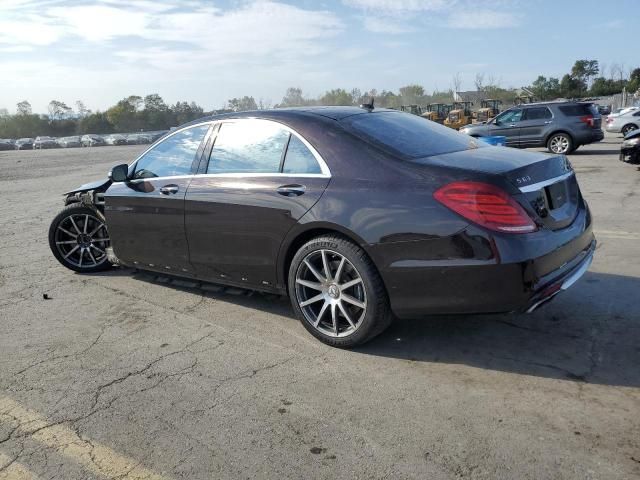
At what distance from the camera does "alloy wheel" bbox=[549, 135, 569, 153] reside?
54.4ft

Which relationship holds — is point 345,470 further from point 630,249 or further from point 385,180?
point 630,249

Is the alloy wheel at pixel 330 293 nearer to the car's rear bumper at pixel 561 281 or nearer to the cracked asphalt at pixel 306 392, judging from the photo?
the cracked asphalt at pixel 306 392

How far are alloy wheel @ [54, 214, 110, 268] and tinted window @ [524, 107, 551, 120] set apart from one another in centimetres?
1481

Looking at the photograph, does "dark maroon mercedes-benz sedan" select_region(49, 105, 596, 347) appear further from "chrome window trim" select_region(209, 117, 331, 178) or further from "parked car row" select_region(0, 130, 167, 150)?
"parked car row" select_region(0, 130, 167, 150)

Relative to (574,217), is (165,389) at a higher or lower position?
lower

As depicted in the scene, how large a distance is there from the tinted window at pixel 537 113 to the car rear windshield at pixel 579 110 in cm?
44

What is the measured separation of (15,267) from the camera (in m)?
6.35

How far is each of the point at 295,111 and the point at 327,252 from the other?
3.99ft

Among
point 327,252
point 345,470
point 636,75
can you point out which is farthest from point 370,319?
point 636,75

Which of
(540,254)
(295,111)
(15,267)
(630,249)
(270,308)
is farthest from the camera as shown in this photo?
(15,267)

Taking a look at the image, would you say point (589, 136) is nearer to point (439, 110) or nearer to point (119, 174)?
point (119, 174)

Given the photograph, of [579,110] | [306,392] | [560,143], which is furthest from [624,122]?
[306,392]

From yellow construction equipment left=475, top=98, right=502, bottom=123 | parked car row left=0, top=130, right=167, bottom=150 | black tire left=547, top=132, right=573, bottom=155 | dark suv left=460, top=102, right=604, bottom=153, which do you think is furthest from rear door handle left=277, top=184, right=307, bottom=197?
parked car row left=0, top=130, right=167, bottom=150

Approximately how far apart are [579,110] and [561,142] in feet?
3.45
